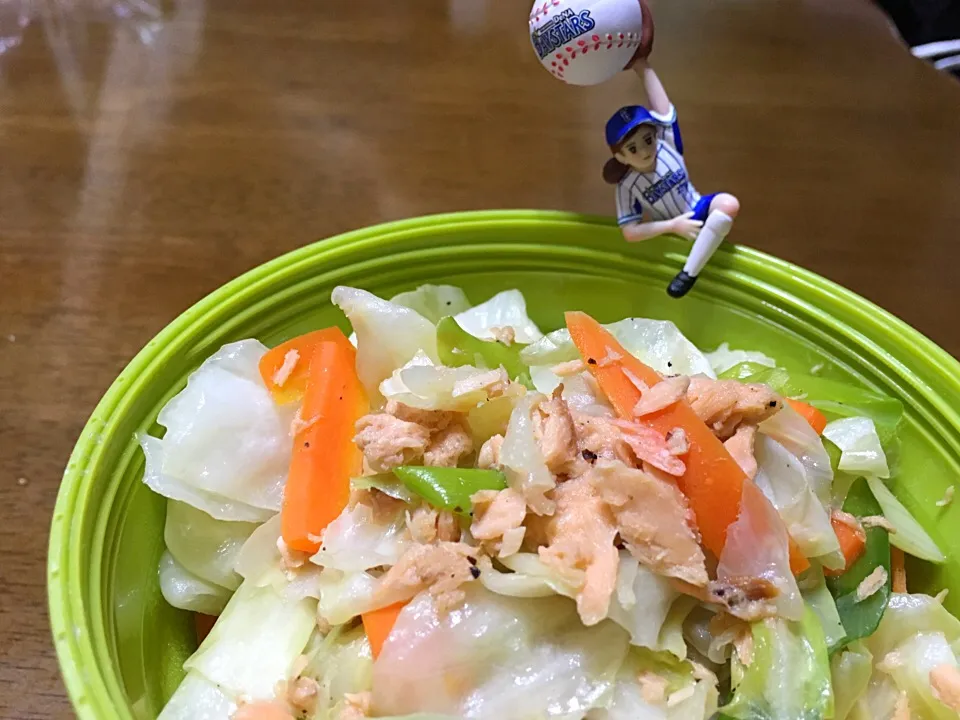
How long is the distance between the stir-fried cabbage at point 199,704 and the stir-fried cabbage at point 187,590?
0.49ft

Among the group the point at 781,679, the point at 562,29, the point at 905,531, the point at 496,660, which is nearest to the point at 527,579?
the point at 496,660

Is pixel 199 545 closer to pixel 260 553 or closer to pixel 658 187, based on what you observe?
pixel 260 553

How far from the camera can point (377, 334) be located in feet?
4.02

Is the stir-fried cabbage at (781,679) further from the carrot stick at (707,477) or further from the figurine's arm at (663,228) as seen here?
the figurine's arm at (663,228)

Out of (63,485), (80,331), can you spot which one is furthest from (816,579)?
(80,331)

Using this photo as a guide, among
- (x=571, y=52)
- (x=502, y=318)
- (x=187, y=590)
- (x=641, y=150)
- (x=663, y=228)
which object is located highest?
(x=571, y=52)

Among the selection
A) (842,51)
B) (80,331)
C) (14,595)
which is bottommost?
(14,595)

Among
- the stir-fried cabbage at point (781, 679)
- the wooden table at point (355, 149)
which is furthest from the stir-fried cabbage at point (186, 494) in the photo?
the stir-fried cabbage at point (781, 679)

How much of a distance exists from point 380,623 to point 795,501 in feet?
1.93

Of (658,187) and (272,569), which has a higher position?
(658,187)

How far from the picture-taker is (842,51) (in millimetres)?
2449

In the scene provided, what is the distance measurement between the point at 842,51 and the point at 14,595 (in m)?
2.65

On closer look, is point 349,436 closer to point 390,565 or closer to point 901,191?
point 390,565

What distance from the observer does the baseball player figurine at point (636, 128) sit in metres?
1.09
